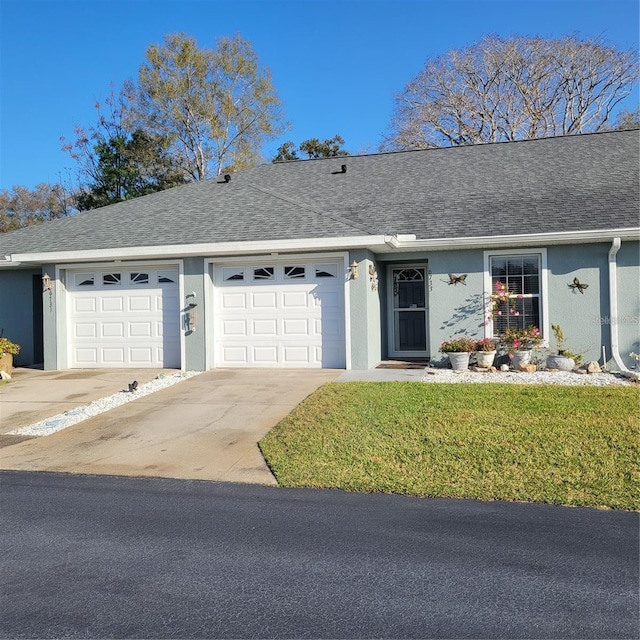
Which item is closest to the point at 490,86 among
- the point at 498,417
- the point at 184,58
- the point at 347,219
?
the point at 184,58

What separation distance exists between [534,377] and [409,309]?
393 cm

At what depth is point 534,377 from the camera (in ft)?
34.0

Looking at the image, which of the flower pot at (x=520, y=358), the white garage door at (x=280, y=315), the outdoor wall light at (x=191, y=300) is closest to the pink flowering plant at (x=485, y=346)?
the flower pot at (x=520, y=358)

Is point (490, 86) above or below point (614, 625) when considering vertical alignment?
above

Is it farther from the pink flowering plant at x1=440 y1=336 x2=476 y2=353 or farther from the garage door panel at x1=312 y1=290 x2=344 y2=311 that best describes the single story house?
the pink flowering plant at x1=440 y1=336 x2=476 y2=353

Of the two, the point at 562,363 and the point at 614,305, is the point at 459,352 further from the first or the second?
the point at 614,305

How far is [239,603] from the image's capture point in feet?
11.1

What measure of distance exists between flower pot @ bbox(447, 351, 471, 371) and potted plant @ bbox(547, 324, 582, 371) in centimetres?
155

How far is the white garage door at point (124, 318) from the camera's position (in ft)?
41.8

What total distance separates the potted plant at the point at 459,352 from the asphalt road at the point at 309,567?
21.2 ft

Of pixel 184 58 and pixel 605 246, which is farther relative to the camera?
pixel 184 58

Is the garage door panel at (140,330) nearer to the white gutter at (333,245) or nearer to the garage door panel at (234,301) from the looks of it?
the white gutter at (333,245)

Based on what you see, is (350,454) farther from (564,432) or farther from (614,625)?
(614,625)

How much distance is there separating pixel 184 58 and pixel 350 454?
101ft
